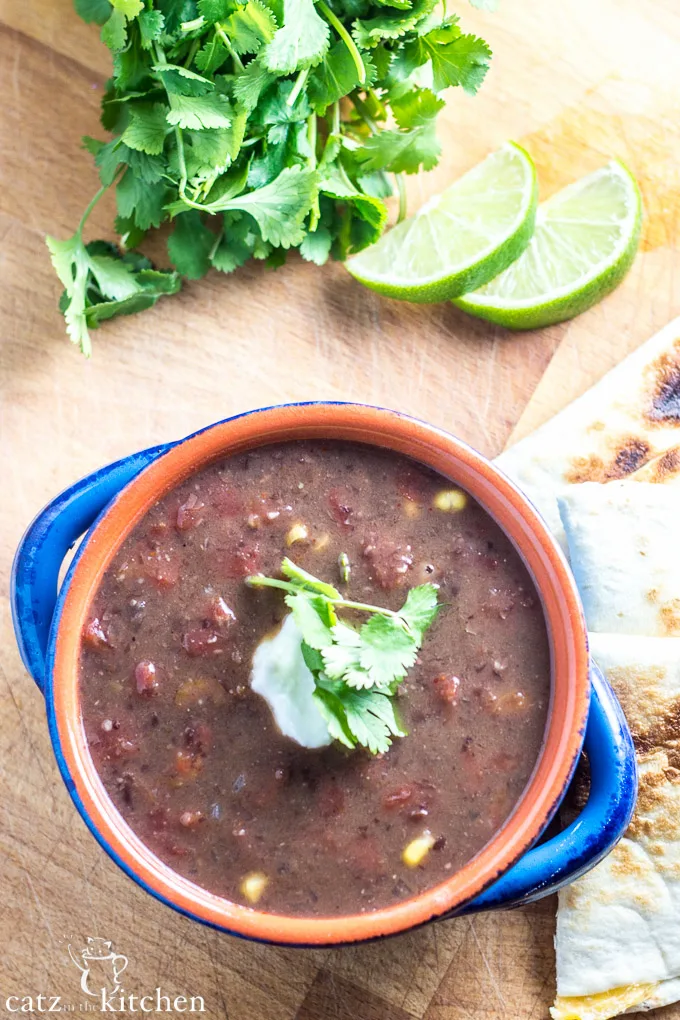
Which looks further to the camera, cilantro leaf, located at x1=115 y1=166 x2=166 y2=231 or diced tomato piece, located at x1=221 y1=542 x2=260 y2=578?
cilantro leaf, located at x1=115 y1=166 x2=166 y2=231

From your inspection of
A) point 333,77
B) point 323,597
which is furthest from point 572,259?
point 323,597

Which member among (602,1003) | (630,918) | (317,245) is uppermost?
(317,245)

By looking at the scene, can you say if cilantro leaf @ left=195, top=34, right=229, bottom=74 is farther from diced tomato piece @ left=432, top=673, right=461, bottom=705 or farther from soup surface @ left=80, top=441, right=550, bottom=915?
diced tomato piece @ left=432, top=673, right=461, bottom=705

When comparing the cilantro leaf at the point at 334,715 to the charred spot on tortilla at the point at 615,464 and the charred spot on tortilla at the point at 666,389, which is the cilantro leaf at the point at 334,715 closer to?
the charred spot on tortilla at the point at 615,464

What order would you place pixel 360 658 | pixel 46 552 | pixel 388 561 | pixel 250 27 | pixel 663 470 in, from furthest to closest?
1. pixel 663 470
2. pixel 250 27
3. pixel 46 552
4. pixel 388 561
5. pixel 360 658

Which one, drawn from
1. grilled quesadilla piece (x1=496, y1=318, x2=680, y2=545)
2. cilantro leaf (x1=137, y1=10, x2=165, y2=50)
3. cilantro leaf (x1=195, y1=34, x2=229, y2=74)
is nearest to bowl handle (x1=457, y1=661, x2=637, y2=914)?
grilled quesadilla piece (x1=496, y1=318, x2=680, y2=545)

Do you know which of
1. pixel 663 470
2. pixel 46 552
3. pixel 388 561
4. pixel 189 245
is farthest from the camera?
pixel 189 245

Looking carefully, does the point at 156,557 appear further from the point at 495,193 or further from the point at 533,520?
the point at 495,193

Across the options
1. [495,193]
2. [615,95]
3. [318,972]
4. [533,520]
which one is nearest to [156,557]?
[533,520]

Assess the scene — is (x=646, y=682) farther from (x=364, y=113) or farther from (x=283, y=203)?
(x=364, y=113)
